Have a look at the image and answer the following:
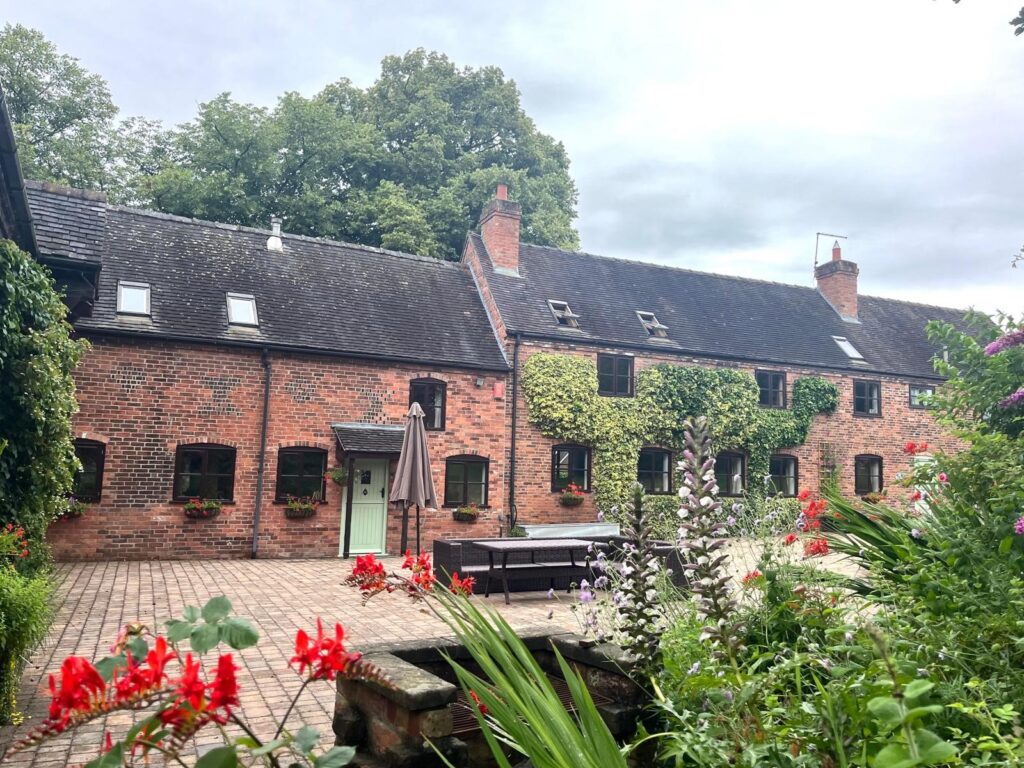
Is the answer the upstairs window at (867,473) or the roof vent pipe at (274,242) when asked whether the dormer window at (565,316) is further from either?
the upstairs window at (867,473)

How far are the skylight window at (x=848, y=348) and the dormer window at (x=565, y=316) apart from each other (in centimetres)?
881

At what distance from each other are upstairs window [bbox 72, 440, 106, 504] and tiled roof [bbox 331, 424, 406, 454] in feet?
13.8

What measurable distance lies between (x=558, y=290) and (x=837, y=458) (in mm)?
9189

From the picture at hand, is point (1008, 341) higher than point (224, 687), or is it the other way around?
point (1008, 341)

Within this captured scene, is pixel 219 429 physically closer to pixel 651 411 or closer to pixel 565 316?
pixel 565 316

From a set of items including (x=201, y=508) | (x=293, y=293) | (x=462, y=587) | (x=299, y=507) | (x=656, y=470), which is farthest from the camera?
(x=656, y=470)

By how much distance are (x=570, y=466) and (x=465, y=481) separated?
269cm

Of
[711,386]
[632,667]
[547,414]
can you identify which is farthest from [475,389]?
[632,667]

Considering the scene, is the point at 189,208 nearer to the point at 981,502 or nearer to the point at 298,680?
the point at 298,680

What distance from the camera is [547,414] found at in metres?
16.8

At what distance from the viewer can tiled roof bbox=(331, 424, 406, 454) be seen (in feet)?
46.8

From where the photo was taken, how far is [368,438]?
1465 cm

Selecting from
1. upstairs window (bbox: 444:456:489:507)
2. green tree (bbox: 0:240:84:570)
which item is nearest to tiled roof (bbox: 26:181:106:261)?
green tree (bbox: 0:240:84:570)

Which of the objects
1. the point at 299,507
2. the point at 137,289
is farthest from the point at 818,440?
the point at 137,289
